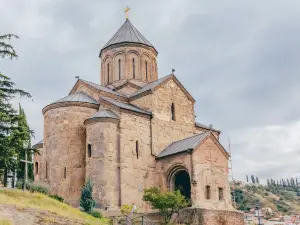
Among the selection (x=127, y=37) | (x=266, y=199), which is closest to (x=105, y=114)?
(x=127, y=37)

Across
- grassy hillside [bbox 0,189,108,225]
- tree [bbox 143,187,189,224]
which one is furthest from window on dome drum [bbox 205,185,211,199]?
grassy hillside [bbox 0,189,108,225]

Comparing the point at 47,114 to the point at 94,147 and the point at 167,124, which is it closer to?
the point at 94,147

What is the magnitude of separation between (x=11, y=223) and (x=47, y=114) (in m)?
11.9

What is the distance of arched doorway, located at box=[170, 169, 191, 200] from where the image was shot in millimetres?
22844

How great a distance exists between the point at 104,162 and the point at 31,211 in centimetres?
772

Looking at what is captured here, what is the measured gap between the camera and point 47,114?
23781 mm

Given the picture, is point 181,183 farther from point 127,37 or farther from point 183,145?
point 127,37

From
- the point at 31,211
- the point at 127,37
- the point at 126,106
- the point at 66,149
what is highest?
the point at 127,37

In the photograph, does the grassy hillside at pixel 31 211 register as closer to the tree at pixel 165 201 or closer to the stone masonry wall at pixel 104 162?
the tree at pixel 165 201

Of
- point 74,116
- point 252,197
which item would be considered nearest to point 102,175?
point 74,116

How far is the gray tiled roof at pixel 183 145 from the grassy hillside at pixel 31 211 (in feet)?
23.6

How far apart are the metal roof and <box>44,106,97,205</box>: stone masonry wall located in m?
6.91

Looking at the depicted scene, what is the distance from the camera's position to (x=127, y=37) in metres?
28.8

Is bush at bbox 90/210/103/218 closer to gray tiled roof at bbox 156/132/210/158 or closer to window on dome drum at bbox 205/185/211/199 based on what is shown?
gray tiled roof at bbox 156/132/210/158
